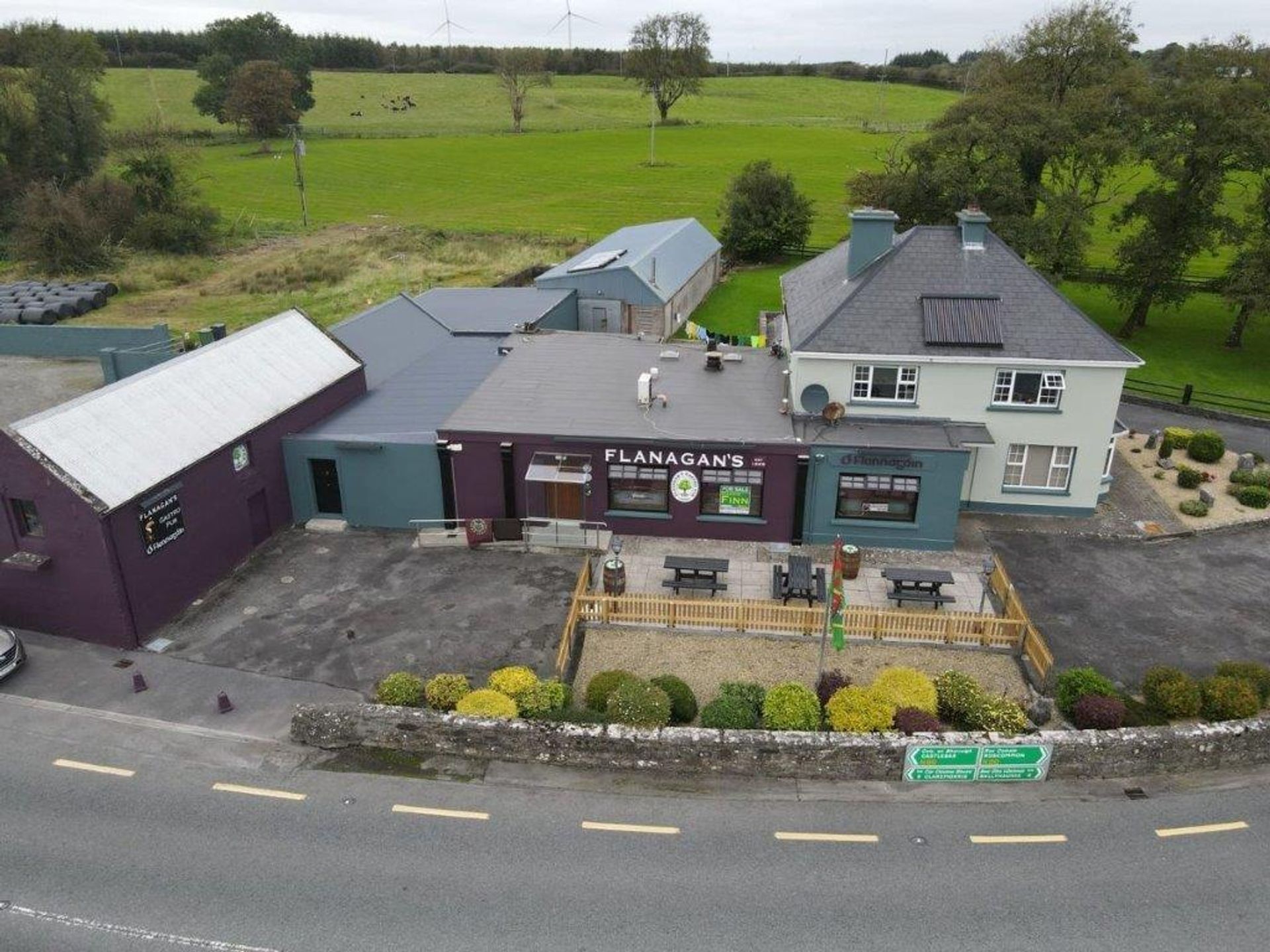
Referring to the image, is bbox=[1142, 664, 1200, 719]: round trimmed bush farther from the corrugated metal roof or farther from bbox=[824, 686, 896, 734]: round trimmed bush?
the corrugated metal roof

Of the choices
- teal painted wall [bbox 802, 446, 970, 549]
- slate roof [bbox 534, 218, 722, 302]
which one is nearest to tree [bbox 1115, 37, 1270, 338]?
slate roof [bbox 534, 218, 722, 302]

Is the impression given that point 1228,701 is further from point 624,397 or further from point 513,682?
point 624,397

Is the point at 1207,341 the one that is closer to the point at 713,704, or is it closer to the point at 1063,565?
the point at 1063,565

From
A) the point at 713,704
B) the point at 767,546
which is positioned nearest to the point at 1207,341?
the point at 767,546

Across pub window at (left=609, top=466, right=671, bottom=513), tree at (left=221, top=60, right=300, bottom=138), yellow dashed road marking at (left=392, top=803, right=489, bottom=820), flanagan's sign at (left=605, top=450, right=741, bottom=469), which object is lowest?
yellow dashed road marking at (left=392, top=803, right=489, bottom=820)

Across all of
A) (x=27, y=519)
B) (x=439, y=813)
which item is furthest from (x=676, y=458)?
(x=27, y=519)

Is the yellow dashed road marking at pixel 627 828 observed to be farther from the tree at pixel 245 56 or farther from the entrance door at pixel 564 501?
the tree at pixel 245 56
